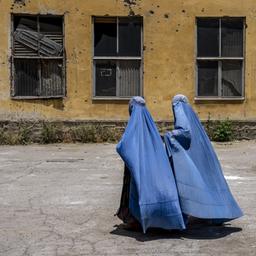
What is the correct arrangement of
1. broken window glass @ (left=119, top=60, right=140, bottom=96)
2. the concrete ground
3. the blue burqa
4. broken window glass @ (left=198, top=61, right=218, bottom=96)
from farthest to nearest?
broken window glass @ (left=198, top=61, right=218, bottom=96)
broken window glass @ (left=119, top=60, right=140, bottom=96)
the blue burqa
the concrete ground

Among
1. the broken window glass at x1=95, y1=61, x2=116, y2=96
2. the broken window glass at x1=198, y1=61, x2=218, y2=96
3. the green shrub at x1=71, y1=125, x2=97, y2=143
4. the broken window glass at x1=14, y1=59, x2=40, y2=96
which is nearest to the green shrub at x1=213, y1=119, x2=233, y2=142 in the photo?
the broken window glass at x1=198, y1=61, x2=218, y2=96

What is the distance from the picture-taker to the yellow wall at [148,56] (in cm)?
1483

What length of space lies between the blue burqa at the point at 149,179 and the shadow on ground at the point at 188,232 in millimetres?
195

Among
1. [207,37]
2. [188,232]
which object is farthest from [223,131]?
[188,232]

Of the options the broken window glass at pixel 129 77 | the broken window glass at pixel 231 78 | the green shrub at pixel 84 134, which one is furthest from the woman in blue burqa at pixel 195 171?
the broken window glass at pixel 231 78

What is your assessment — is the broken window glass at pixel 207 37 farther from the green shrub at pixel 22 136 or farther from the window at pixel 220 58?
the green shrub at pixel 22 136

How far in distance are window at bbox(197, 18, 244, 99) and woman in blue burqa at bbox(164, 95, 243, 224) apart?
9.13 metres

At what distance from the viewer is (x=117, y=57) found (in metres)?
15.0

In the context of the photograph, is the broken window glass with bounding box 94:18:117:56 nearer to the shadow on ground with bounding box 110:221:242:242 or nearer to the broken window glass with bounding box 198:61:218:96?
the broken window glass with bounding box 198:61:218:96

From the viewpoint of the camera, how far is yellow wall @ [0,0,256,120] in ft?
48.6

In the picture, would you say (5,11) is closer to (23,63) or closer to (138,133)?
(23,63)

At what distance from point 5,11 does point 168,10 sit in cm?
408

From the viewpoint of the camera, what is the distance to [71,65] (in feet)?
48.9

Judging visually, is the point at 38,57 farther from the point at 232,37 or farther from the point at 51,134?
the point at 232,37
